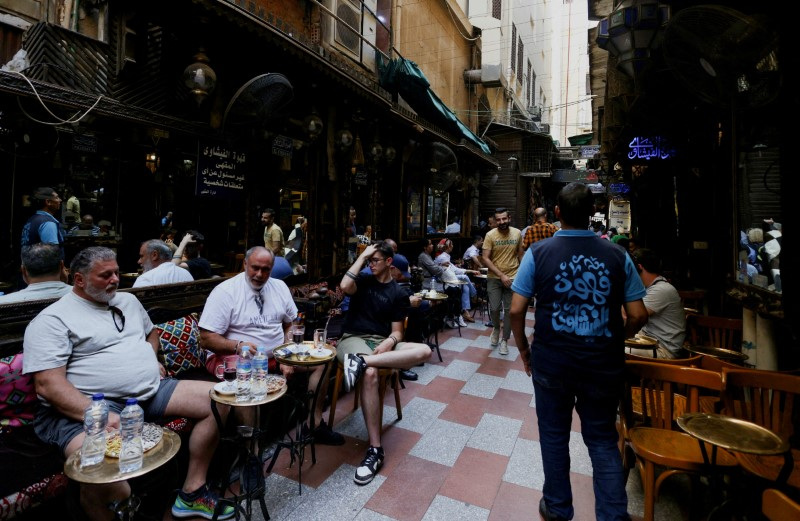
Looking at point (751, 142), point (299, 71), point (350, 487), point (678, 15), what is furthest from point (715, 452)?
Result: point (299, 71)

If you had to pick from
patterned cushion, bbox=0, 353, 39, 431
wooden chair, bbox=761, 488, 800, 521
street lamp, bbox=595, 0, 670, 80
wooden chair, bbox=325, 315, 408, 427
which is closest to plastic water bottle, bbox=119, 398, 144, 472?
patterned cushion, bbox=0, 353, 39, 431

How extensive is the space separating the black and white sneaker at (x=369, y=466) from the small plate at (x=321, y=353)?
2.85 feet

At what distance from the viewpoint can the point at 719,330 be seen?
15.0ft

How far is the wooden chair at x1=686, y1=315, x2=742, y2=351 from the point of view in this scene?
4379 mm

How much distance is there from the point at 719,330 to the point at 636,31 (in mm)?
3569

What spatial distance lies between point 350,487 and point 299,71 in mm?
5809

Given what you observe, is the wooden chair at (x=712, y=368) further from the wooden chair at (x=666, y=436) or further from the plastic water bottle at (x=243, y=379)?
the plastic water bottle at (x=243, y=379)

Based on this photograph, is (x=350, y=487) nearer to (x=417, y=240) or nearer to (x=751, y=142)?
(x=751, y=142)

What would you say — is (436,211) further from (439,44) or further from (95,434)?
(95,434)

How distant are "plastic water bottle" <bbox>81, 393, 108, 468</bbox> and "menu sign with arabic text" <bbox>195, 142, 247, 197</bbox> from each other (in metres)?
3.89

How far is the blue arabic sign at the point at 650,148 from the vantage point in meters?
7.09

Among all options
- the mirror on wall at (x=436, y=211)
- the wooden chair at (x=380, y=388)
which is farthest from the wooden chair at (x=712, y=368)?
the mirror on wall at (x=436, y=211)

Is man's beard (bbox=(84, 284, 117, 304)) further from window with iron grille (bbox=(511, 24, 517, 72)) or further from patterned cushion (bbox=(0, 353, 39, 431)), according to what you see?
window with iron grille (bbox=(511, 24, 517, 72))

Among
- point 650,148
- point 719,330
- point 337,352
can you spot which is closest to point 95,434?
point 337,352
